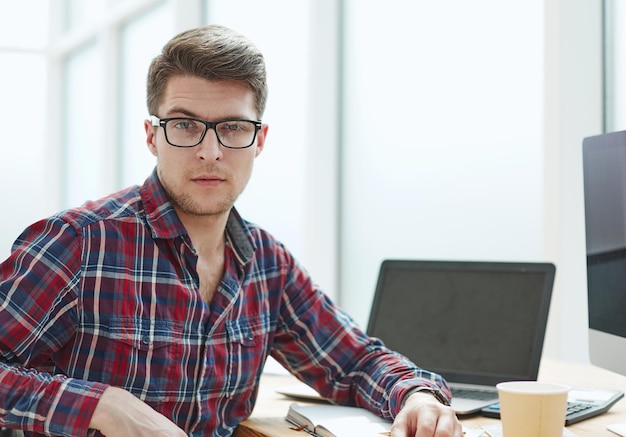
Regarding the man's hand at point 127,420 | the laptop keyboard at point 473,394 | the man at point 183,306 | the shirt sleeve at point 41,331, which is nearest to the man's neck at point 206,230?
the man at point 183,306

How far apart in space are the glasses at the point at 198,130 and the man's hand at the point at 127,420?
Answer: 46 cm

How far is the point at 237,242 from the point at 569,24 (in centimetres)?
112

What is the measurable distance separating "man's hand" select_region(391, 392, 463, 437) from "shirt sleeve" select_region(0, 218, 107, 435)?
425 mm

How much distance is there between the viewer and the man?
119 centimetres

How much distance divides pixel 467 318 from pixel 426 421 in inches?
19.0

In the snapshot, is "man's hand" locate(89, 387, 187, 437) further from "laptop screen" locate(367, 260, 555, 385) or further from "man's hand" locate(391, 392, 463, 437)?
"laptop screen" locate(367, 260, 555, 385)

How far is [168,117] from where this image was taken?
143 centimetres

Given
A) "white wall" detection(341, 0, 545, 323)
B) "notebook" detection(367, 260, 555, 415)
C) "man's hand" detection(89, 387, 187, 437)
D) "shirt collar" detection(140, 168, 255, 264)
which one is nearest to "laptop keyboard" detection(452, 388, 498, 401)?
"notebook" detection(367, 260, 555, 415)

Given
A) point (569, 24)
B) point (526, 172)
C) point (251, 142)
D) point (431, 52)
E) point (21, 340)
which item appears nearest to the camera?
point (21, 340)

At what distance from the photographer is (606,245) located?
1269 millimetres

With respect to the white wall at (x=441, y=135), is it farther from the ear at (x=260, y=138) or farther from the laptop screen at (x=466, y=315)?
the ear at (x=260, y=138)

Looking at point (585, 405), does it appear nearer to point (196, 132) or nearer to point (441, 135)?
point (196, 132)

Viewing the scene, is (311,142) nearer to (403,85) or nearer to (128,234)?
(403,85)

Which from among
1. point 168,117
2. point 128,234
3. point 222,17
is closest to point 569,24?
point 168,117
